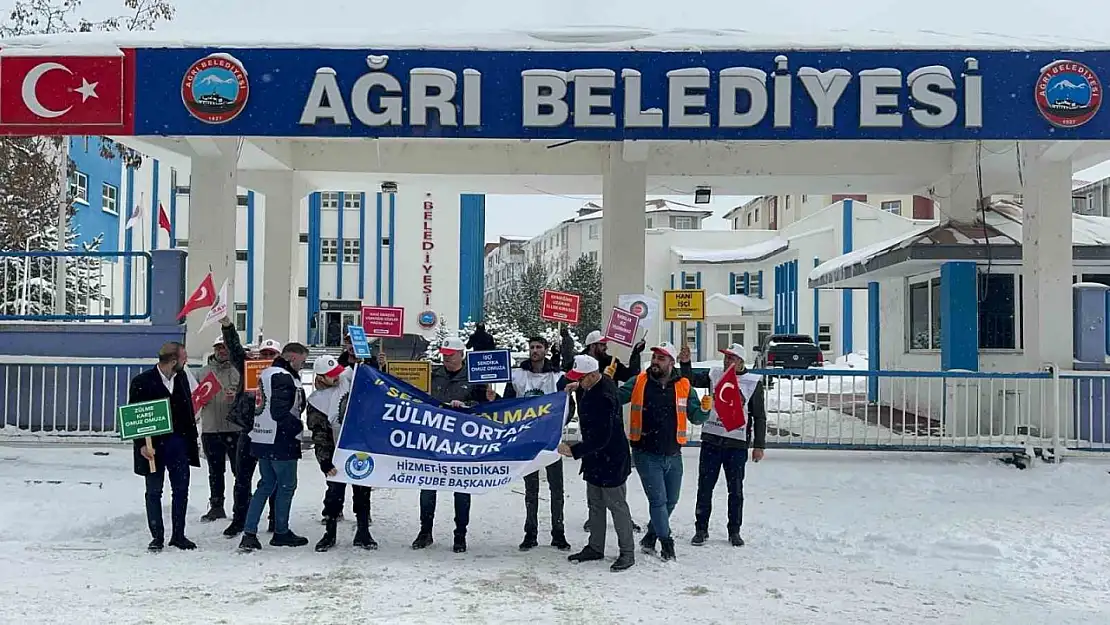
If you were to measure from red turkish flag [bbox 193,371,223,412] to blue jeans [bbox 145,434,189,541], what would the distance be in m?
0.66

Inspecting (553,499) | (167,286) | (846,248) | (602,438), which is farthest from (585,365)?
(846,248)

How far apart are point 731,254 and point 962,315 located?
34.2m

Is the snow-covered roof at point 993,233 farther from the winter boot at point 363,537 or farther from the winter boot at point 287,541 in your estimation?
the winter boot at point 287,541

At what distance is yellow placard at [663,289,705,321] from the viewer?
11.4m

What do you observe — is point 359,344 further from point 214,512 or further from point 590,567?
point 590,567

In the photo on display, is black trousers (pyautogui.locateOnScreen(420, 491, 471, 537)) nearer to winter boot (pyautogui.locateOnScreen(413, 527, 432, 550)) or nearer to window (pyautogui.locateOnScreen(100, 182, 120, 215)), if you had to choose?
winter boot (pyautogui.locateOnScreen(413, 527, 432, 550))

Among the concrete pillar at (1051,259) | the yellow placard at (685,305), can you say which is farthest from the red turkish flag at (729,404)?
the concrete pillar at (1051,259)

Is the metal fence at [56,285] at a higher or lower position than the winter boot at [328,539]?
higher

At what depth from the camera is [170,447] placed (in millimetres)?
7758

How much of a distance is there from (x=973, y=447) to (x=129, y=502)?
30.7 ft

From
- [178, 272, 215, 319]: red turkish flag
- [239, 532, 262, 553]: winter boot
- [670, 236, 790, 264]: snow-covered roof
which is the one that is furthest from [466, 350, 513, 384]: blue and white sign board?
[670, 236, 790, 264]: snow-covered roof

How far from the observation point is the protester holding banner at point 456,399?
7.88m

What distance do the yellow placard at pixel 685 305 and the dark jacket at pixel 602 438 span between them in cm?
404

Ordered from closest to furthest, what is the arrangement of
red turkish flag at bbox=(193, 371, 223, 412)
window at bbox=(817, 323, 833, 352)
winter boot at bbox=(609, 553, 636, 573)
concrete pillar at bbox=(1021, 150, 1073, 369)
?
winter boot at bbox=(609, 553, 636, 573) < red turkish flag at bbox=(193, 371, 223, 412) < concrete pillar at bbox=(1021, 150, 1073, 369) < window at bbox=(817, 323, 833, 352)
